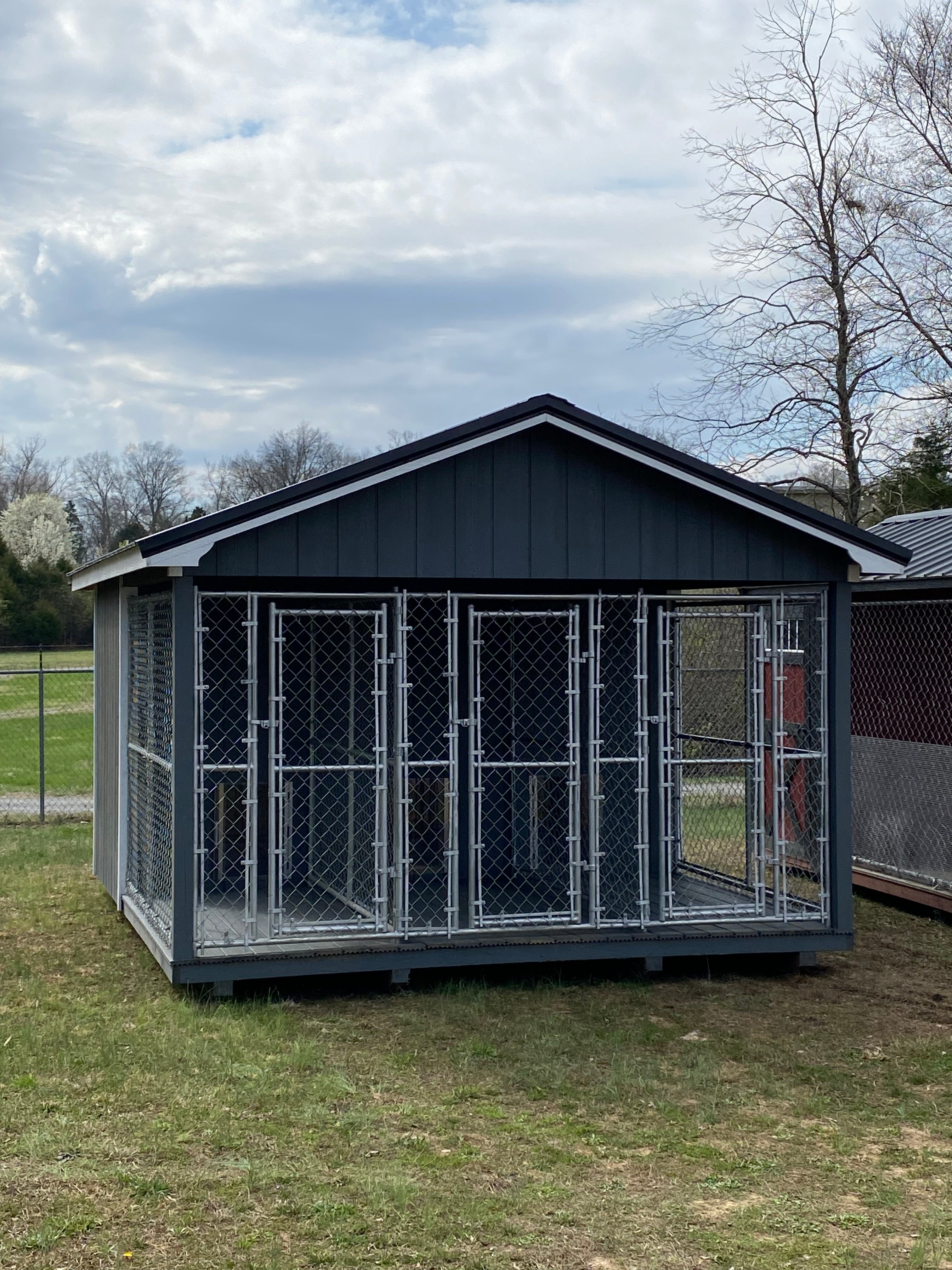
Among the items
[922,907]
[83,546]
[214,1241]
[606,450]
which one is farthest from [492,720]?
[83,546]

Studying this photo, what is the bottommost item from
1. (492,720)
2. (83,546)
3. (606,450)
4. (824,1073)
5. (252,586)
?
(824,1073)

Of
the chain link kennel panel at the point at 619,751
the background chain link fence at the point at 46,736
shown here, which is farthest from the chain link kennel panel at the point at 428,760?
the background chain link fence at the point at 46,736

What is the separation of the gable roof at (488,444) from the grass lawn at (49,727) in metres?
9.27

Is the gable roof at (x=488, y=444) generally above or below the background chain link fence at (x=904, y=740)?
above

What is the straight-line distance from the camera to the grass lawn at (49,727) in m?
21.1

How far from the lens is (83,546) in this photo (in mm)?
58438

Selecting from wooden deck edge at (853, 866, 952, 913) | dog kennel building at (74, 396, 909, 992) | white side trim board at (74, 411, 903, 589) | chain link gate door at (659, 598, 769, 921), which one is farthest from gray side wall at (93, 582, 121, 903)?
wooden deck edge at (853, 866, 952, 913)

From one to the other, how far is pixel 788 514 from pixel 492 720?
325cm

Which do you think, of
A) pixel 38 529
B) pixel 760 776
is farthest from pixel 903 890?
pixel 38 529

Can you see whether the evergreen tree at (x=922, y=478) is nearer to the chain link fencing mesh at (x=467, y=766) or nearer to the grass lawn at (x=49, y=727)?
the chain link fencing mesh at (x=467, y=766)

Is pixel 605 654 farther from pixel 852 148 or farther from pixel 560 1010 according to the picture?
pixel 852 148

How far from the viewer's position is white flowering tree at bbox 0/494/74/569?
54188mm

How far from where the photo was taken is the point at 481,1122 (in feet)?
18.9

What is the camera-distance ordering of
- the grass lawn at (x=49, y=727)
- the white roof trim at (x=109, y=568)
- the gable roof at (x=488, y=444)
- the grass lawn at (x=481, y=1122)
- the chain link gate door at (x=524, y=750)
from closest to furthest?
the grass lawn at (x=481, y=1122)
the gable roof at (x=488, y=444)
the white roof trim at (x=109, y=568)
the chain link gate door at (x=524, y=750)
the grass lawn at (x=49, y=727)
